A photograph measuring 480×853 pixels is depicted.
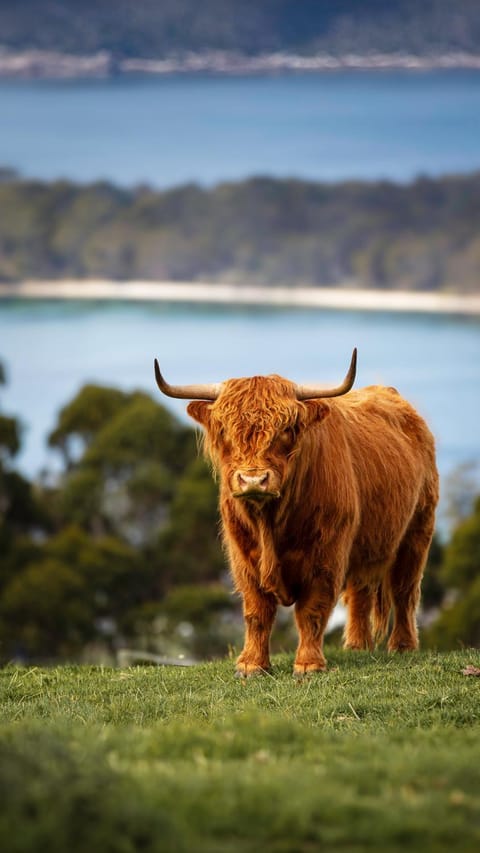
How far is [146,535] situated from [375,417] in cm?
3788

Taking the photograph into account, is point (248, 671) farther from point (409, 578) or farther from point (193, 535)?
point (193, 535)

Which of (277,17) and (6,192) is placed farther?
(6,192)

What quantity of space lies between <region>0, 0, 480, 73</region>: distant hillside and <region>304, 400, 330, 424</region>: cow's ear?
10470 cm

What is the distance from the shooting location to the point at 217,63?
119 m

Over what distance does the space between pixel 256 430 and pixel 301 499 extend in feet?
2.52

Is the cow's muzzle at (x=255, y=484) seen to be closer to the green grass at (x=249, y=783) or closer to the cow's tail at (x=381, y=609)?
the green grass at (x=249, y=783)

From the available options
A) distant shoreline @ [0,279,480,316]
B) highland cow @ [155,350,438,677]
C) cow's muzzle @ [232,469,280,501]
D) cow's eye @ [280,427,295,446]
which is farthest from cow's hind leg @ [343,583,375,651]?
distant shoreline @ [0,279,480,316]

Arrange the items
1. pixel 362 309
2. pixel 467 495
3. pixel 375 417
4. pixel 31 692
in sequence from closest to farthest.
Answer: pixel 31 692 < pixel 375 417 < pixel 467 495 < pixel 362 309

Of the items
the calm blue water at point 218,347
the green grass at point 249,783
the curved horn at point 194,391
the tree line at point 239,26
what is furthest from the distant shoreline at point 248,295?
the green grass at point 249,783

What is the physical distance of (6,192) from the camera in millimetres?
135375

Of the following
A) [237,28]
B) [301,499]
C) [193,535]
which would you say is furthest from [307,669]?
[237,28]

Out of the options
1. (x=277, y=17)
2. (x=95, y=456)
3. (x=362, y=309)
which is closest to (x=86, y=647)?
(x=95, y=456)

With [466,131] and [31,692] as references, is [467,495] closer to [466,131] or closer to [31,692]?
[31,692]

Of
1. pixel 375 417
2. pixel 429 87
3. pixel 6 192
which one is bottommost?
pixel 375 417
